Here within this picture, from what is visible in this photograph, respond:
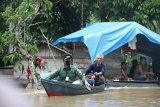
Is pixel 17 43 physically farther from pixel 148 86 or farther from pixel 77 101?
pixel 77 101

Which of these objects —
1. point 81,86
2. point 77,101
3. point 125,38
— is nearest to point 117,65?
point 125,38

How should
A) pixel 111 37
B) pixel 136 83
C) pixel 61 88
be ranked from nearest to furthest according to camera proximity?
pixel 61 88 → pixel 136 83 → pixel 111 37

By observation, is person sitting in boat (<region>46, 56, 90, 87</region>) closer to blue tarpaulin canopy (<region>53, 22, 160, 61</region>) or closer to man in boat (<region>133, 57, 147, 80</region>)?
blue tarpaulin canopy (<region>53, 22, 160, 61</region>)

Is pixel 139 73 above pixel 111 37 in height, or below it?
below

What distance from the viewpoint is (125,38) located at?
1412cm

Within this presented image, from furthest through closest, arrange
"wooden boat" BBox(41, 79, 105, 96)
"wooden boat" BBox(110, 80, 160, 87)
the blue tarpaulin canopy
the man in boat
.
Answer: the man in boat → the blue tarpaulin canopy → "wooden boat" BBox(110, 80, 160, 87) → "wooden boat" BBox(41, 79, 105, 96)

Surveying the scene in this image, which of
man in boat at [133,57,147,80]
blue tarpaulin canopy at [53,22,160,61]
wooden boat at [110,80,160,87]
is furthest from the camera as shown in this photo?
man in boat at [133,57,147,80]

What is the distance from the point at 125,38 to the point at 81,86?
407 centimetres

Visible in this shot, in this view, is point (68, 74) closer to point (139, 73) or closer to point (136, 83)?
point (136, 83)

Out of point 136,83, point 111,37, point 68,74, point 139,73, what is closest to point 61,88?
point 68,74

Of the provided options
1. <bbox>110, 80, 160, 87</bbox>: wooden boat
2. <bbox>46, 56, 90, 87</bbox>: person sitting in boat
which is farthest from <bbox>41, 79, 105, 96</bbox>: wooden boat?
<bbox>110, 80, 160, 87</bbox>: wooden boat

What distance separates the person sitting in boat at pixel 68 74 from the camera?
10.3 m

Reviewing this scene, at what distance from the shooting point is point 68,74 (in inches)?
413

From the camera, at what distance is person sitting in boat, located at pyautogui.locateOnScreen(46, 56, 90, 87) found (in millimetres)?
10328
